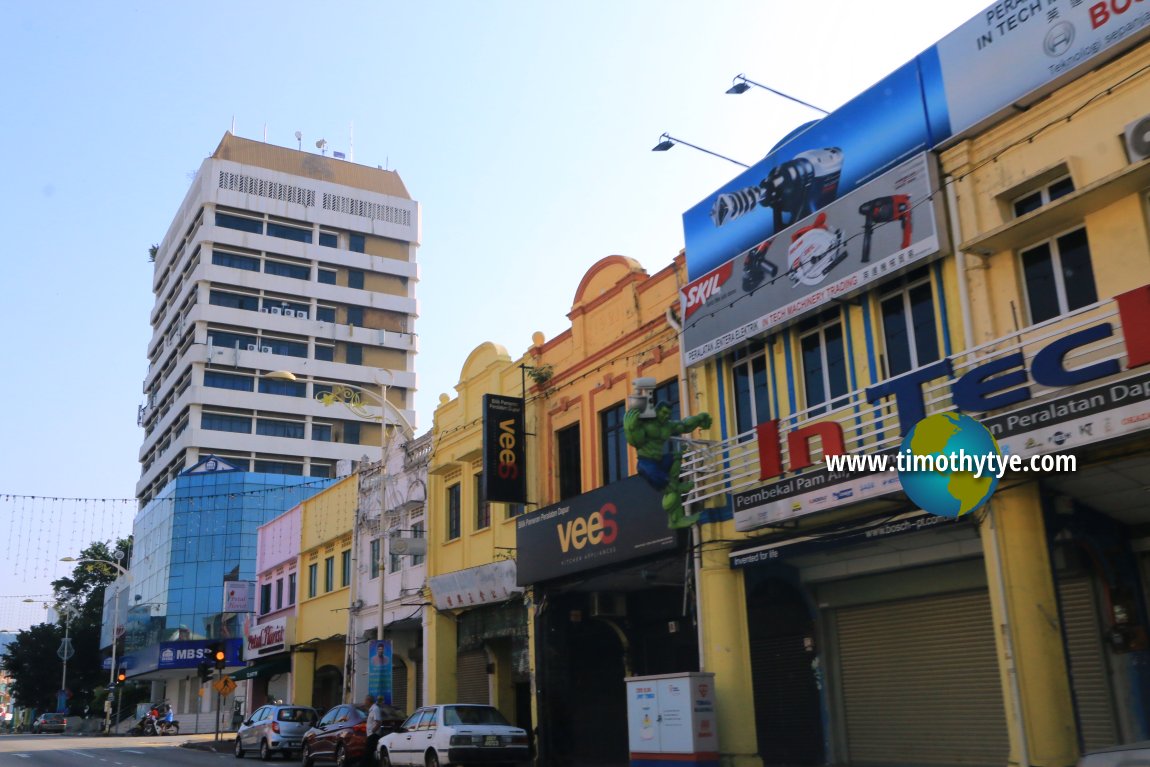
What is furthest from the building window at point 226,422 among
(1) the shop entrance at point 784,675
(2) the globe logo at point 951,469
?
(2) the globe logo at point 951,469

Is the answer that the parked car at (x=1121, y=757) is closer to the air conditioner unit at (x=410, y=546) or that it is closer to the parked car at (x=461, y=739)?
the parked car at (x=461, y=739)

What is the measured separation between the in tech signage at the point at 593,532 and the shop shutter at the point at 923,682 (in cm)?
357

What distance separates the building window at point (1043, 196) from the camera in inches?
519

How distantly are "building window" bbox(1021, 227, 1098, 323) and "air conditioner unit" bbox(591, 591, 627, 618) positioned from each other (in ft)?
37.9

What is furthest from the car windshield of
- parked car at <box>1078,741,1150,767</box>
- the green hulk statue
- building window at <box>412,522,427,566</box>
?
parked car at <box>1078,741,1150,767</box>

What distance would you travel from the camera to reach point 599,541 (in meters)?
19.9

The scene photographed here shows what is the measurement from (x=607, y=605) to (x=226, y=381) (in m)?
72.5

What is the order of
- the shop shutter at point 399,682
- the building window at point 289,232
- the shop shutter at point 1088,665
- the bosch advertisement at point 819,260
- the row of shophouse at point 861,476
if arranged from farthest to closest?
1. the building window at point 289,232
2. the shop shutter at point 399,682
3. the bosch advertisement at point 819,260
4. the shop shutter at point 1088,665
5. the row of shophouse at point 861,476

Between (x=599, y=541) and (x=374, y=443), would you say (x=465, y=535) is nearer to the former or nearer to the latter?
(x=599, y=541)

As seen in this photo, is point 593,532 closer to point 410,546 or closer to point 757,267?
point 757,267

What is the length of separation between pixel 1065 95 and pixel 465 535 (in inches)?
697

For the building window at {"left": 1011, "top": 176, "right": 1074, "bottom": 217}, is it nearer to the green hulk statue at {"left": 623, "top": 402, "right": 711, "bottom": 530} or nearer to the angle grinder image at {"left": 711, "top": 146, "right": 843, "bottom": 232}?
the angle grinder image at {"left": 711, "top": 146, "right": 843, "bottom": 232}

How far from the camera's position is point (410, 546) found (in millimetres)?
28016

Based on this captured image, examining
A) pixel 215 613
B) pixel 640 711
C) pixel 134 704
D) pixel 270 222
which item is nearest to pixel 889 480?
pixel 640 711
